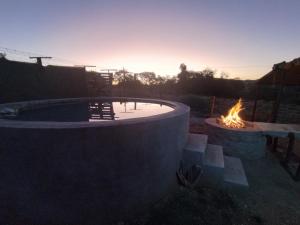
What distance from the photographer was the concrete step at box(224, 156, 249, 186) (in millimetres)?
3484

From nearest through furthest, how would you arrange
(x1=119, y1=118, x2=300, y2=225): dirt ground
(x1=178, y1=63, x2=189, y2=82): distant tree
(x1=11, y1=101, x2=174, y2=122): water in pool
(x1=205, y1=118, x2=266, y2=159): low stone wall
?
1. (x1=119, y1=118, x2=300, y2=225): dirt ground
2. (x1=11, y1=101, x2=174, y2=122): water in pool
3. (x1=205, y1=118, x2=266, y2=159): low stone wall
4. (x1=178, y1=63, x2=189, y2=82): distant tree

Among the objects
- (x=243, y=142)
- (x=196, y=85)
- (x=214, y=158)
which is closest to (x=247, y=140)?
(x=243, y=142)

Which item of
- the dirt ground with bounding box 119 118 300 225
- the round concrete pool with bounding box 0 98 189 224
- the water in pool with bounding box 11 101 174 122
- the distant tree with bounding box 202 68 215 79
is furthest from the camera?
the distant tree with bounding box 202 68 215 79

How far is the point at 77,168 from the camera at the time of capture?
6.67ft

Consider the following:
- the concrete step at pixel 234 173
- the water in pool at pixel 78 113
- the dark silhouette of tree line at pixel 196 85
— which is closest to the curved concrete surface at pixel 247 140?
the concrete step at pixel 234 173

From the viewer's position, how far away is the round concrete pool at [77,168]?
1.94 metres

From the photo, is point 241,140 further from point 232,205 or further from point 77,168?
point 77,168

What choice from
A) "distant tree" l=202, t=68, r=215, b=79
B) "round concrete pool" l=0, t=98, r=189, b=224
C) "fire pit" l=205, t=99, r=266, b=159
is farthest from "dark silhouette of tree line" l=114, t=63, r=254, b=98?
"round concrete pool" l=0, t=98, r=189, b=224

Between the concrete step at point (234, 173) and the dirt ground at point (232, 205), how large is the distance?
4.1 inches

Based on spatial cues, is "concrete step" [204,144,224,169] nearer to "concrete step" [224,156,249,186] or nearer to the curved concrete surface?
"concrete step" [224,156,249,186]

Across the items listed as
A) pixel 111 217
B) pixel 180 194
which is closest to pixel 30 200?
pixel 111 217

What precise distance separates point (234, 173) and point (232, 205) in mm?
920

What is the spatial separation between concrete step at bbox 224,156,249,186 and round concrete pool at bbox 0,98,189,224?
1.94 metres

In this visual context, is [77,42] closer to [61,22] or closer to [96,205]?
[61,22]
